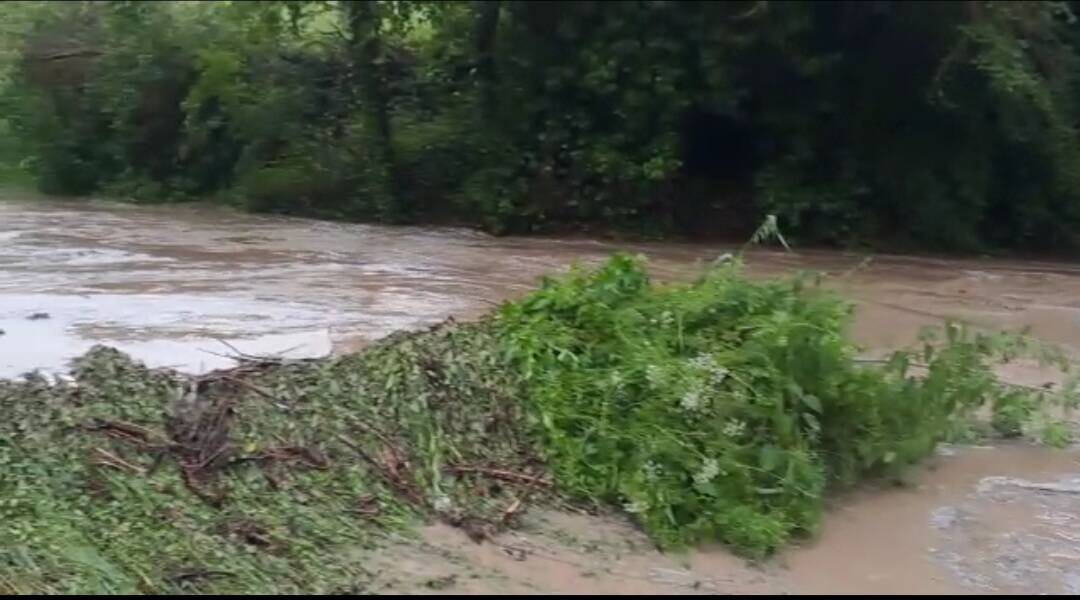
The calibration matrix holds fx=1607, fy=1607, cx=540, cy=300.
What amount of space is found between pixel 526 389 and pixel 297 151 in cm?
1149

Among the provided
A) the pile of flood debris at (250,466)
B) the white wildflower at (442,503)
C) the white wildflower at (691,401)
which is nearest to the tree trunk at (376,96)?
the pile of flood debris at (250,466)

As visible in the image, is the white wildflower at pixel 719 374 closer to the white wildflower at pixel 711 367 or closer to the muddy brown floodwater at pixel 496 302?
the white wildflower at pixel 711 367

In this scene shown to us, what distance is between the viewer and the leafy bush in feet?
24.7

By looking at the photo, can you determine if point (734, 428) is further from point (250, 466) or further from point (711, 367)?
point (250, 466)

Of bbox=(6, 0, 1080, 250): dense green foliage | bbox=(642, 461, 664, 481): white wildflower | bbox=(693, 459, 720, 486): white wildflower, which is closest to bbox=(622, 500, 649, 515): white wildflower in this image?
bbox=(642, 461, 664, 481): white wildflower

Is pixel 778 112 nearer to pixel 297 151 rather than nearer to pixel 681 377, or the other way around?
pixel 297 151

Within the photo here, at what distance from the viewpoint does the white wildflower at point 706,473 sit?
7477 mm

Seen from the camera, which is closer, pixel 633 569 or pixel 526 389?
pixel 633 569

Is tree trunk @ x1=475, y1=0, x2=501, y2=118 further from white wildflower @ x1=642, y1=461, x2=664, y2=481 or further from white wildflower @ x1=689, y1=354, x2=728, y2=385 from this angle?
white wildflower @ x1=642, y1=461, x2=664, y2=481

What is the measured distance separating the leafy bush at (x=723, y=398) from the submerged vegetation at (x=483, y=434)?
0.01 meters

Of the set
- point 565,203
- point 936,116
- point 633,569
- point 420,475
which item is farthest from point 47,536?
point 936,116

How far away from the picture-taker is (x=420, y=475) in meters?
7.51

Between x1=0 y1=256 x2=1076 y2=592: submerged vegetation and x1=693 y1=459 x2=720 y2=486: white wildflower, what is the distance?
2cm

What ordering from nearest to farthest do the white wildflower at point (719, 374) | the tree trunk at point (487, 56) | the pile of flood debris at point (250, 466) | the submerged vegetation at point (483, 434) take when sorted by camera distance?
the pile of flood debris at point (250, 466), the submerged vegetation at point (483, 434), the white wildflower at point (719, 374), the tree trunk at point (487, 56)
